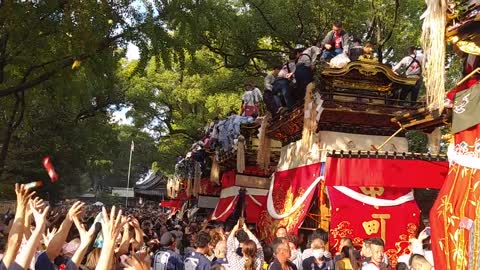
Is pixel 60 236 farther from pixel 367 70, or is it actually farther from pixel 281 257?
pixel 367 70

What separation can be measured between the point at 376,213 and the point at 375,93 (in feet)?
9.51

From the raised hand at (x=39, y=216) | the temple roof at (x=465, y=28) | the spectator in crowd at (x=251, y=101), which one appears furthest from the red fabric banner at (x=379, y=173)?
the spectator in crowd at (x=251, y=101)

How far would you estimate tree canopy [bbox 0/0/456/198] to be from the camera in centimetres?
1177

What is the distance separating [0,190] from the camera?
2467 centimetres

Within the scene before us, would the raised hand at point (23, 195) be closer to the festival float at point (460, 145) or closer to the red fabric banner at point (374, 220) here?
the festival float at point (460, 145)

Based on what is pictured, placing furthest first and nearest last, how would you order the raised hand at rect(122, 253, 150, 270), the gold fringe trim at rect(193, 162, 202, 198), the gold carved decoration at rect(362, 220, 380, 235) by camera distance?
the gold fringe trim at rect(193, 162, 202, 198) < the gold carved decoration at rect(362, 220, 380, 235) < the raised hand at rect(122, 253, 150, 270)

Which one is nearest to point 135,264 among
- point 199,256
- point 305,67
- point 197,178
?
point 199,256

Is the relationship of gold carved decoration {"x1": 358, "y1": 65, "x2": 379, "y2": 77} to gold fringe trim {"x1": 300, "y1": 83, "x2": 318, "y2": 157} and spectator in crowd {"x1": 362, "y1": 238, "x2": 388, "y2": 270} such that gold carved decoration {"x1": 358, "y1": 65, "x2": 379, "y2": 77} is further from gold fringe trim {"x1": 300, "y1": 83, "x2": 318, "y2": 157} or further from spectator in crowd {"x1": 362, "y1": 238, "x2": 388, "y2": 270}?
spectator in crowd {"x1": 362, "y1": 238, "x2": 388, "y2": 270}

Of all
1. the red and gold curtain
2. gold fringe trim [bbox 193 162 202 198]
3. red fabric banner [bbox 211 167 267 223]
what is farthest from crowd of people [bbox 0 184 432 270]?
gold fringe trim [bbox 193 162 202 198]

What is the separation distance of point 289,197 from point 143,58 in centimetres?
483

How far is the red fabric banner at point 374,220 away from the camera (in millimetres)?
10641

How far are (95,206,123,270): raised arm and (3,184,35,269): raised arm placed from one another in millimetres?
703

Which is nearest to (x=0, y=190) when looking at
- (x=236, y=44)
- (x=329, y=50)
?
(x=236, y=44)

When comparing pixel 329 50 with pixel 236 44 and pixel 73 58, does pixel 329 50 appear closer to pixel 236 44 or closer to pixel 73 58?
pixel 73 58
